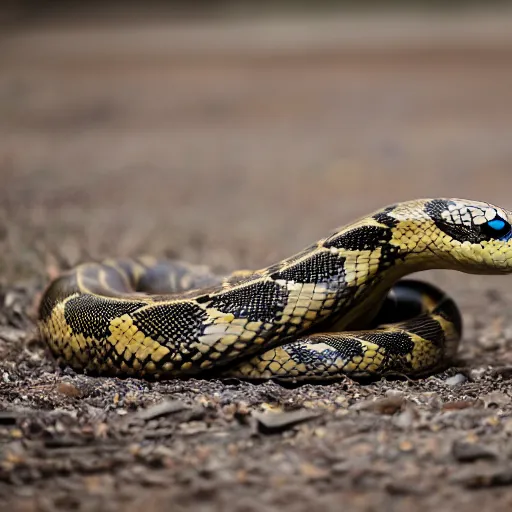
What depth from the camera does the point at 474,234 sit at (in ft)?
→ 13.6

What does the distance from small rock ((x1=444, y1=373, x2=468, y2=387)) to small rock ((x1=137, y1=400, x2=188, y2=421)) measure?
1.68 metres

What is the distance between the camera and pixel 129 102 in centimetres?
1205

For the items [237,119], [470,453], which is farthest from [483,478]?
[237,119]

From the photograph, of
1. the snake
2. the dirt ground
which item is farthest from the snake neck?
the dirt ground

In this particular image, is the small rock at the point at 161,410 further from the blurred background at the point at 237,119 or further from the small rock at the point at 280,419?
the blurred background at the point at 237,119

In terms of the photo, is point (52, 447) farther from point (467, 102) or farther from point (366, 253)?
point (467, 102)

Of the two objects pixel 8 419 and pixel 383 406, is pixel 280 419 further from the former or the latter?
pixel 8 419

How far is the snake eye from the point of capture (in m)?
4.12

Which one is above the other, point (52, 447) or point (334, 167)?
point (334, 167)

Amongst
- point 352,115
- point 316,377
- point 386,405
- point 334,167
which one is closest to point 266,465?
point 386,405

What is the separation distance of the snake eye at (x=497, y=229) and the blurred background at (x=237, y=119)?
3591 millimetres

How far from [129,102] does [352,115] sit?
12.6ft

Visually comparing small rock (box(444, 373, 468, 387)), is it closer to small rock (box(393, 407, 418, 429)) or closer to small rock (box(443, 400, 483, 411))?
small rock (box(443, 400, 483, 411))

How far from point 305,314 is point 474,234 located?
1113mm
